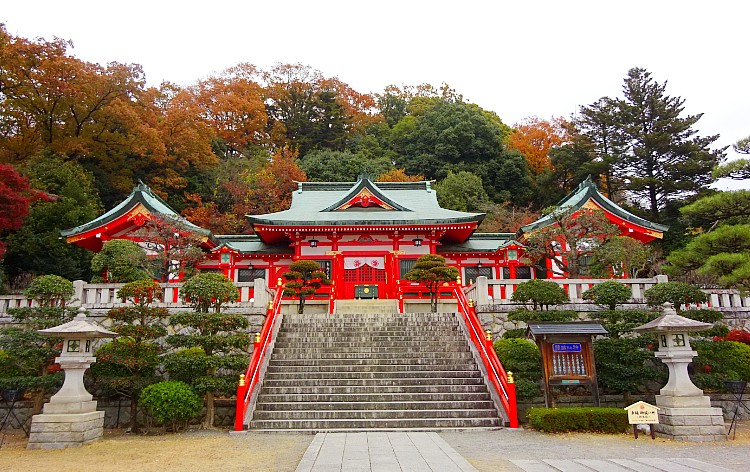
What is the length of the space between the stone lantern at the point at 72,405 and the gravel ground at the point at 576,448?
696 centimetres

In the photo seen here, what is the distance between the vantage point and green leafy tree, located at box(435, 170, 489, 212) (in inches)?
1321

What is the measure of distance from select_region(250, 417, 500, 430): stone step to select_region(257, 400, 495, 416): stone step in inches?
19.0

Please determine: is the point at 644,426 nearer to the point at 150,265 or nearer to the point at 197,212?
the point at 150,265

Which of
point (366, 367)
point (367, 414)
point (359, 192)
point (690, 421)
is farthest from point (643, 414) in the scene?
point (359, 192)

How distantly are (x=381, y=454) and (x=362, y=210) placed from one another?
15.5m

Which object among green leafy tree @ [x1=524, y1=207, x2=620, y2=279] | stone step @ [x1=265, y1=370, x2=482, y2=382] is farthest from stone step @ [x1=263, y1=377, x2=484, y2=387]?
green leafy tree @ [x1=524, y1=207, x2=620, y2=279]

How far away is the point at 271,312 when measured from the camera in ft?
42.8

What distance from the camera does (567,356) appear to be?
1081 centimetres

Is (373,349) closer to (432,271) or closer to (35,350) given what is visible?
(432,271)

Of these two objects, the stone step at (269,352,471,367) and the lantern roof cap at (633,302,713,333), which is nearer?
the lantern roof cap at (633,302,713,333)

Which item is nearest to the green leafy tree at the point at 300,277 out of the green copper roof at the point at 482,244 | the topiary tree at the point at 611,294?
the green copper roof at the point at 482,244

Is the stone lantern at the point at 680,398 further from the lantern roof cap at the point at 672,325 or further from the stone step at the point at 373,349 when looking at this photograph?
the stone step at the point at 373,349

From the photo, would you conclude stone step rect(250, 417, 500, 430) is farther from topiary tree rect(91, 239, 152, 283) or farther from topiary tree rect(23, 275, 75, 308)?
topiary tree rect(91, 239, 152, 283)

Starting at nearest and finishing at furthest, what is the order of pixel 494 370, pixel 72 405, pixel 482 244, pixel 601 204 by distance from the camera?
pixel 72 405 → pixel 494 370 → pixel 601 204 → pixel 482 244
